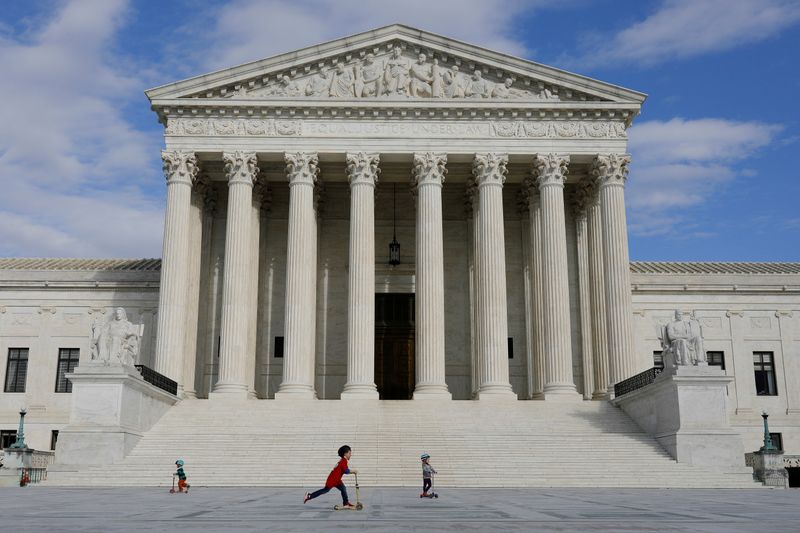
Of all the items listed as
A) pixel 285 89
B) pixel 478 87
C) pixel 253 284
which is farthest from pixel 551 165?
pixel 253 284

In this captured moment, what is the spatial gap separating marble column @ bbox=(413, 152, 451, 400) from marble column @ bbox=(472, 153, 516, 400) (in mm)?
1900

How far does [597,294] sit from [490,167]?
8511 mm

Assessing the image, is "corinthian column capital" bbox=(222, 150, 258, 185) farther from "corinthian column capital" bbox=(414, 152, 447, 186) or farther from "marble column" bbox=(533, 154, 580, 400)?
"marble column" bbox=(533, 154, 580, 400)

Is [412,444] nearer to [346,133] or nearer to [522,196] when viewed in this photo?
[346,133]

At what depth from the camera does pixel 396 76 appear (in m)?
40.4

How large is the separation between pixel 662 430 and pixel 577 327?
44.5 ft

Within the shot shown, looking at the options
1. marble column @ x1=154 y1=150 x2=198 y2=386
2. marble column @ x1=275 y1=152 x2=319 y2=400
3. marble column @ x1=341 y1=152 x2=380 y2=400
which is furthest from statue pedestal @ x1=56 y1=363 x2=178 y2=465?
marble column @ x1=341 y1=152 x2=380 y2=400

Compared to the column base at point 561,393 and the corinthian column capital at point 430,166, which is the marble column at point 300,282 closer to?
the corinthian column capital at point 430,166

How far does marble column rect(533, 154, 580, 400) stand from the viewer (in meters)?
37.6

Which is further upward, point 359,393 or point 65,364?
point 65,364

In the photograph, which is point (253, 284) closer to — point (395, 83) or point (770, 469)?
point (395, 83)

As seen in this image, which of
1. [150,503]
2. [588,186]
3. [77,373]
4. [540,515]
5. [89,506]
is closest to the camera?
[540,515]

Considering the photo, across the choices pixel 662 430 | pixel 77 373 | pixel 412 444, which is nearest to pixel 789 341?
pixel 662 430

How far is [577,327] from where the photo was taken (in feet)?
143
